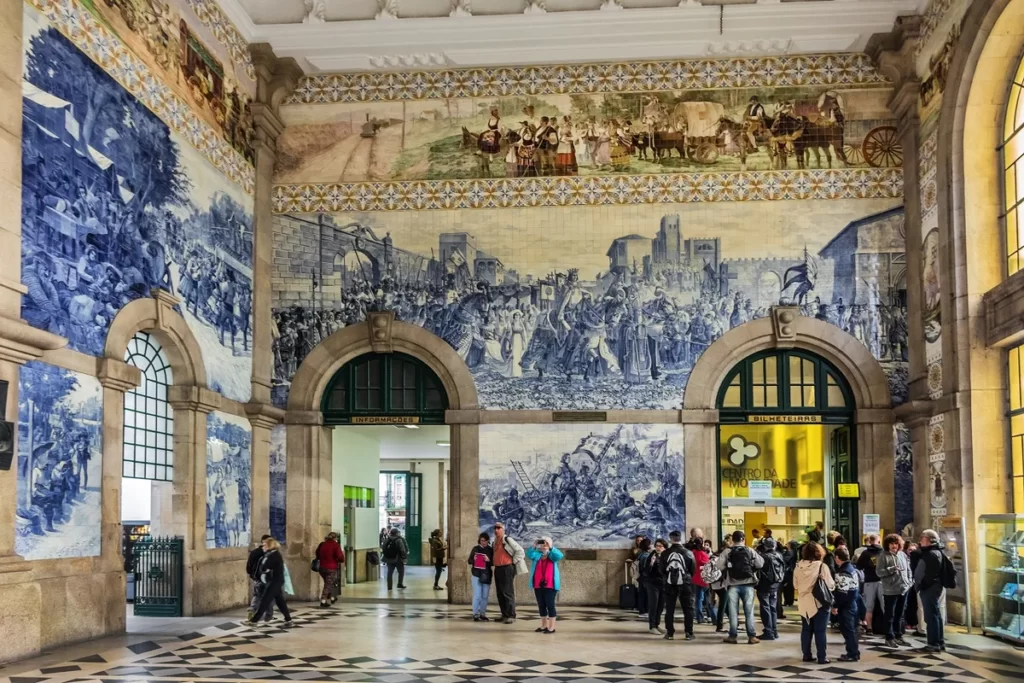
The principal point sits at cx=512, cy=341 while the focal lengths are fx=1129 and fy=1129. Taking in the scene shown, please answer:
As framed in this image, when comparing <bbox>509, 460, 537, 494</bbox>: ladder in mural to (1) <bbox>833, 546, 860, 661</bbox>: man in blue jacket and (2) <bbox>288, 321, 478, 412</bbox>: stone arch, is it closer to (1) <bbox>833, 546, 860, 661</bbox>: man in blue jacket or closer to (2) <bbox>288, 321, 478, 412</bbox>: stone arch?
(2) <bbox>288, 321, 478, 412</bbox>: stone arch

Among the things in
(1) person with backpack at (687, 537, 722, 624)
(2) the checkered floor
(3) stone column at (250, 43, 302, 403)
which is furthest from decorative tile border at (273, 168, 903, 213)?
(2) the checkered floor

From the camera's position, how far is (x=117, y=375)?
14.7 meters

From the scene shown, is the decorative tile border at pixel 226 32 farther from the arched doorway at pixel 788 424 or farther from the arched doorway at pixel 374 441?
the arched doorway at pixel 788 424

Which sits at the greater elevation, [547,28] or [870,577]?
[547,28]

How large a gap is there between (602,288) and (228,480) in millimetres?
7422

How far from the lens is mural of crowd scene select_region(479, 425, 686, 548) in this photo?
20.0 m

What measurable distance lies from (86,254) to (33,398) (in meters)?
2.23

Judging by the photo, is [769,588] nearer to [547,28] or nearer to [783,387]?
[783,387]

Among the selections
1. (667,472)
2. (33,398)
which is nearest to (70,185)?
(33,398)

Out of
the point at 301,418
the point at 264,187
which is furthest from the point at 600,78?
the point at 301,418

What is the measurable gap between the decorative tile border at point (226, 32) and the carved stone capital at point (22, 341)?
7544 millimetres

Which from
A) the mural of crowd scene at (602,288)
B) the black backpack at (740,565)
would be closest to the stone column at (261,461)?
the mural of crowd scene at (602,288)

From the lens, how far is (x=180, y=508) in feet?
56.7

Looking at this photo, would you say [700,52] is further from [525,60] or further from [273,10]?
[273,10]
